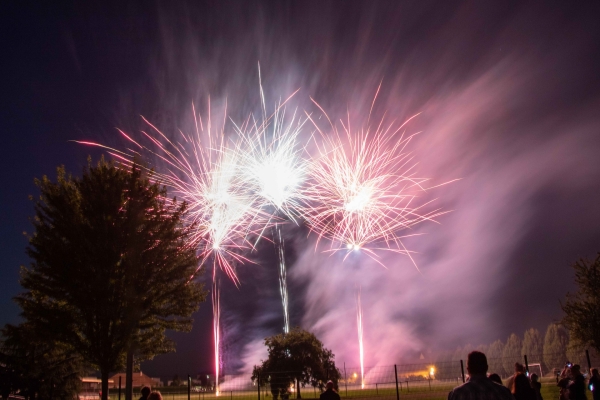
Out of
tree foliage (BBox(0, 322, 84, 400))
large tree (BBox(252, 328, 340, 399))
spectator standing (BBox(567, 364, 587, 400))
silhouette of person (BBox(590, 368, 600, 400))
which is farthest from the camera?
large tree (BBox(252, 328, 340, 399))

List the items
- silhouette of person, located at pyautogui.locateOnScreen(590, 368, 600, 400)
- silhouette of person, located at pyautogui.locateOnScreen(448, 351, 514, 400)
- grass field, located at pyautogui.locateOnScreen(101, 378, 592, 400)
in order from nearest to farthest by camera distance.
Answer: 1. silhouette of person, located at pyautogui.locateOnScreen(448, 351, 514, 400)
2. silhouette of person, located at pyautogui.locateOnScreen(590, 368, 600, 400)
3. grass field, located at pyautogui.locateOnScreen(101, 378, 592, 400)

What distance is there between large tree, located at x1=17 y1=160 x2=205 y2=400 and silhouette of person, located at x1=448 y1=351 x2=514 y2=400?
1132cm

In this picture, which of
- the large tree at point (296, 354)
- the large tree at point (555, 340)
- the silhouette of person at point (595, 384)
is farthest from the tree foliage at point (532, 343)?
the silhouette of person at point (595, 384)

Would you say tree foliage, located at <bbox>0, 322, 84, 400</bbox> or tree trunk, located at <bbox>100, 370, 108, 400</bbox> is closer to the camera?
tree trunk, located at <bbox>100, 370, 108, 400</bbox>

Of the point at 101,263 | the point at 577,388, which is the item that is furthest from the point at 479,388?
the point at 101,263

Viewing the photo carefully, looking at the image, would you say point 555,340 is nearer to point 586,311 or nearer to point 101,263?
point 586,311

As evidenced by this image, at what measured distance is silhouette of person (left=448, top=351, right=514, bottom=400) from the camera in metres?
4.86

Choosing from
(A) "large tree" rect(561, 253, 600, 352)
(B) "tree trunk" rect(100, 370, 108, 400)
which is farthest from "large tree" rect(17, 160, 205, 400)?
(A) "large tree" rect(561, 253, 600, 352)

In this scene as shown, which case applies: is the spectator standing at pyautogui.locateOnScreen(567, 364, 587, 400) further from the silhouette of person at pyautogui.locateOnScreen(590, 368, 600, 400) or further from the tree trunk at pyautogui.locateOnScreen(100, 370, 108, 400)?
the tree trunk at pyautogui.locateOnScreen(100, 370, 108, 400)

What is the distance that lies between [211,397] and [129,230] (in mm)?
8511

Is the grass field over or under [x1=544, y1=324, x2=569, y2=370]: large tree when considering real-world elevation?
over

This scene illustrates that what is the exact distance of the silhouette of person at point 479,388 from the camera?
486 centimetres

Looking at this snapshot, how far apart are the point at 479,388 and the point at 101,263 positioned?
11.8 metres

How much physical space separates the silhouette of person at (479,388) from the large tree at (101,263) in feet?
37.1
